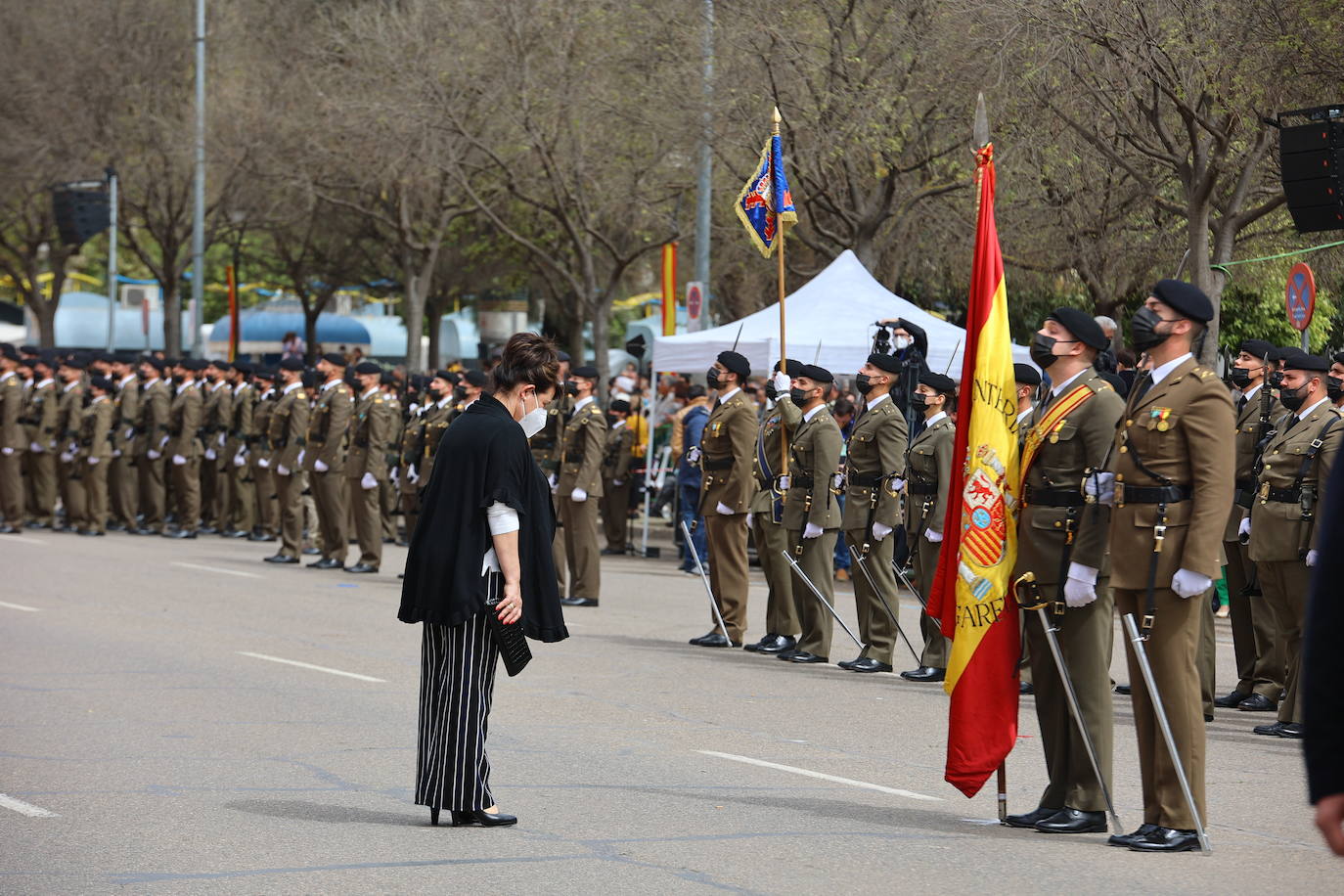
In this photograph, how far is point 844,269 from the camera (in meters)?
20.7

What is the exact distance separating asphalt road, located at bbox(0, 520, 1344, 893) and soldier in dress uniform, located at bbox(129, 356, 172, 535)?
9525mm

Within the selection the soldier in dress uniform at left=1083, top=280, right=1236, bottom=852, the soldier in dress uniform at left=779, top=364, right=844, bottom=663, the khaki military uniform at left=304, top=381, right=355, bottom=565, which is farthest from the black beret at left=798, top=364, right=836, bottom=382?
the khaki military uniform at left=304, top=381, right=355, bottom=565

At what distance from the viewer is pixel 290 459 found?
64.6 feet

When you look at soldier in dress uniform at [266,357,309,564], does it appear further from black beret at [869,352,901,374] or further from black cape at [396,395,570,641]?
black cape at [396,395,570,641]

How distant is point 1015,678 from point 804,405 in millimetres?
5819

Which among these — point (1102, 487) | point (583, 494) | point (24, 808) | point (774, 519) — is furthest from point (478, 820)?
point (583, 494)

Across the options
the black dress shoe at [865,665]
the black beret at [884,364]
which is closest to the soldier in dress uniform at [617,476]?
the black dress shoe at [865,665]

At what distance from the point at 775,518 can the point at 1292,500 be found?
4.22 meters

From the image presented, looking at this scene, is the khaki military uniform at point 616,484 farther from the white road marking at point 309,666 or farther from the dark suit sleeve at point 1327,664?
the dark suit sleeve at point 1327,664

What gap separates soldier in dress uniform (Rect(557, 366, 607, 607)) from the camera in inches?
640

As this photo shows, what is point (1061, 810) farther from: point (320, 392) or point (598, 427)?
point (320, 392)

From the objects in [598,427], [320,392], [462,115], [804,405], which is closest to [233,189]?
[462,115]

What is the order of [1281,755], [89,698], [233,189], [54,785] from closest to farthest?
[54,785] < [1281,755] < [89,698] < [233,189]

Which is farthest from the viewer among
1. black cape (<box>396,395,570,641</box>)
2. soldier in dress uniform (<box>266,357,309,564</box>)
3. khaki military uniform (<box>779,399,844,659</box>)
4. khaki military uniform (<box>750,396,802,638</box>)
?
soldier in dress uniform (<box>266,357,309,564</box>)
